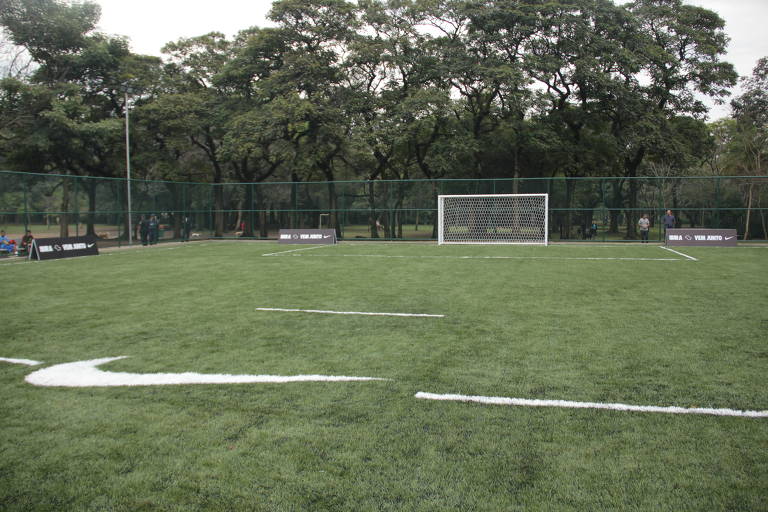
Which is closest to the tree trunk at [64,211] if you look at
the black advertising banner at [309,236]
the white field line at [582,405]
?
the black advertising banner at [309,236]

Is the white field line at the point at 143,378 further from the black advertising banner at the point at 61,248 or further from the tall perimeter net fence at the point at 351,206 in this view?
the tall perimeter net fence at the point at 351,206

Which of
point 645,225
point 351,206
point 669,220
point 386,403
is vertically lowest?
point 386,403

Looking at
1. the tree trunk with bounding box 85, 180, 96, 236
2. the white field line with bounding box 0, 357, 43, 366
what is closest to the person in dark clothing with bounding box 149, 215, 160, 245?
the tree trunk with bounding box 85, 180, 96, 236

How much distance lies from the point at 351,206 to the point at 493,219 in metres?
7.79

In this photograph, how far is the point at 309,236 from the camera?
26156mm

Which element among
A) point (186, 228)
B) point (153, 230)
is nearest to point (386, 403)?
A: point (153, 230)

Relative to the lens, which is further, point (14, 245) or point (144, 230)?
point (144, 230)

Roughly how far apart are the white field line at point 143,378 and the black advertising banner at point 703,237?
72.9ft

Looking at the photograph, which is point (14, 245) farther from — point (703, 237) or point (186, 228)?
point (703, 237)

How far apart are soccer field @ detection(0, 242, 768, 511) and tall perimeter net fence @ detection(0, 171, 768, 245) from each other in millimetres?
14720

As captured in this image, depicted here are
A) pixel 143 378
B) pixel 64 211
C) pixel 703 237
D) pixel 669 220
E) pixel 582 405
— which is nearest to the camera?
pixel 582 405

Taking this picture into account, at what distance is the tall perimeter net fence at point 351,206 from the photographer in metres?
21.9

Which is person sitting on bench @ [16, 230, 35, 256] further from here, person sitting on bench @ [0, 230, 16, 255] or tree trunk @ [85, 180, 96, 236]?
tree trunk @ [85, 180, 96, 236]

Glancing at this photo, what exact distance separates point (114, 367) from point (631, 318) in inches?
268
